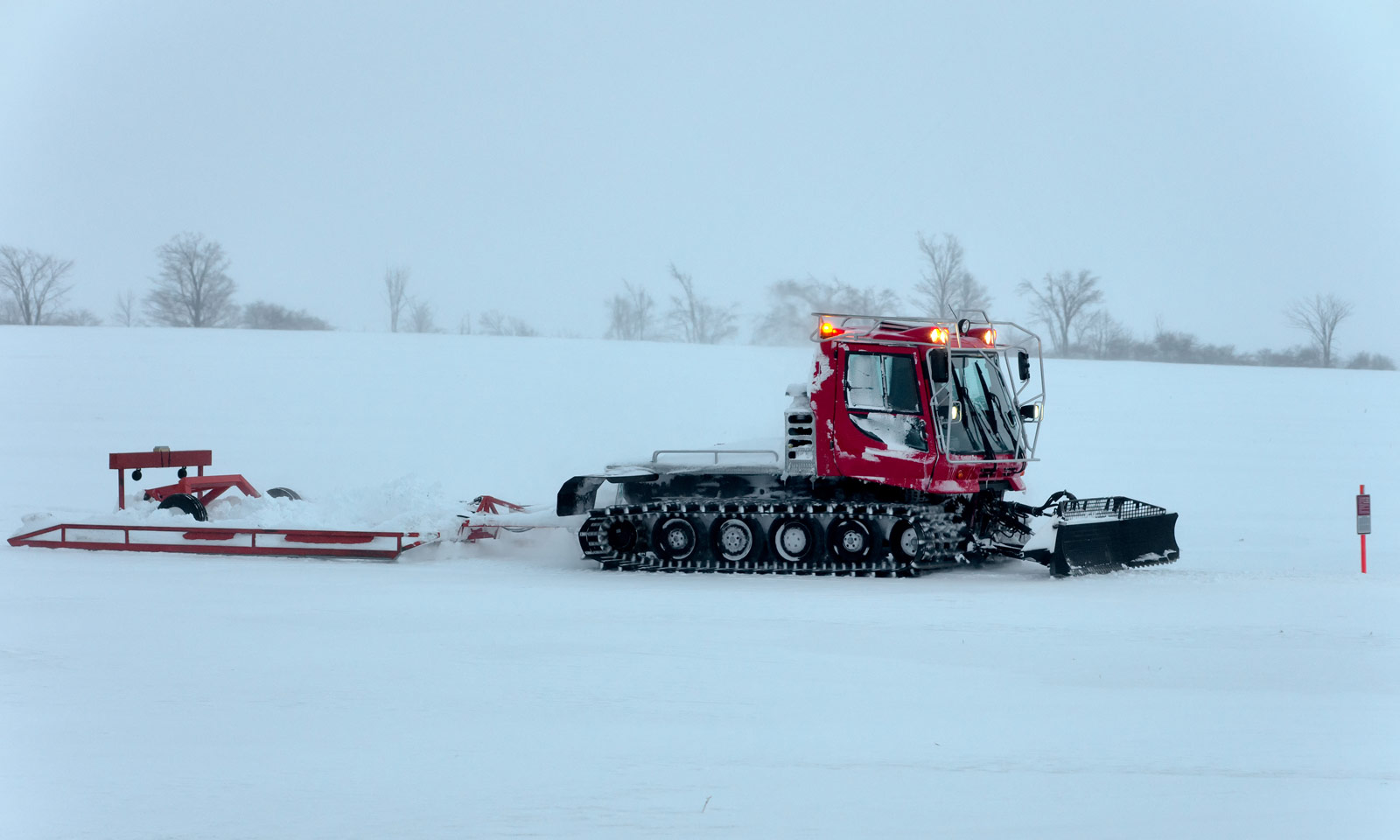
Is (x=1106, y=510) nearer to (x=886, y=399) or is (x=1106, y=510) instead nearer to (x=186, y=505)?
(x=886, y=399)

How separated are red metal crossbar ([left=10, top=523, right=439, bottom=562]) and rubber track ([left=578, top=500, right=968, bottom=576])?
2095 millimetres

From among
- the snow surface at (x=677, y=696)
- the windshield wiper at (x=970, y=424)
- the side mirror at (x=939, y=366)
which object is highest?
the side mirror at (x=939, y=366)

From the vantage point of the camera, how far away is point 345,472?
22.7 metres

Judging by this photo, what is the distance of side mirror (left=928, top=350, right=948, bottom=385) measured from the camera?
1073 centimetres

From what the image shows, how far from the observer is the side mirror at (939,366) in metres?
10.7

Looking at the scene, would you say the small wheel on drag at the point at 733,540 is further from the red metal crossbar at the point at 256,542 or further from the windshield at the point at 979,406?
the red metal crossbar at the point at 256,542

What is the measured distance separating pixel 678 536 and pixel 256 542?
15.3ft

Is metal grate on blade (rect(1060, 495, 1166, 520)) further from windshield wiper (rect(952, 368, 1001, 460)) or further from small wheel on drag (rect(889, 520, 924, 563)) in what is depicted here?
small wheel on drag (rect(889, 520, 924, 563))

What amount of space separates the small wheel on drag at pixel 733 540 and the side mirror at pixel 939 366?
2.34m

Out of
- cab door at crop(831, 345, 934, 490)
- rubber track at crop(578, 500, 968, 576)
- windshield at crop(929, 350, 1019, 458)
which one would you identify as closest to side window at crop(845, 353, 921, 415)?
cab door at crop(831, 345, 934, 490)

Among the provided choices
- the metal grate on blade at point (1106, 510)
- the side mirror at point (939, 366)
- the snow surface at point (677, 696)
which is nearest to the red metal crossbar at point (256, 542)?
the snow surface at point (677, 696)

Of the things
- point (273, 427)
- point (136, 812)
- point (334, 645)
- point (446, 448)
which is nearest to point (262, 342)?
point (273, 427)

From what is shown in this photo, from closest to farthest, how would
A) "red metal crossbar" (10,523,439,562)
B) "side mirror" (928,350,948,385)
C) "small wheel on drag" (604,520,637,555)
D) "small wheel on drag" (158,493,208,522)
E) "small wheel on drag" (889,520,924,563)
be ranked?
"side mirror" (928,350,948,385) → "small wheel on drag" (889,520,924,563) → "small wheel on drag" (604,520,637,555) → "red metal crossbar" (10,523,439,562) → "small wheel on drag" (158,493,208,522)

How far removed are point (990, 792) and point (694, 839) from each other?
4.40 feet
